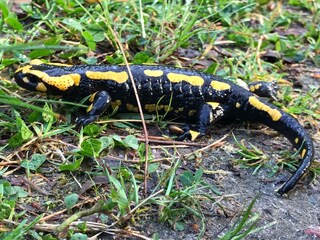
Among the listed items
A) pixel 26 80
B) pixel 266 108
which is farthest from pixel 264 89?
pixel 26 80

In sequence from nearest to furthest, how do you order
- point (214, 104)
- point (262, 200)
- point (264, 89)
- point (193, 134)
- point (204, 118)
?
point (262, 200), point (193, 134), point (204, 118), point (214, 104), point (264, 89)

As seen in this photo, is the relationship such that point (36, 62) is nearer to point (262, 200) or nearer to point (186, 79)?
point (186, 79)

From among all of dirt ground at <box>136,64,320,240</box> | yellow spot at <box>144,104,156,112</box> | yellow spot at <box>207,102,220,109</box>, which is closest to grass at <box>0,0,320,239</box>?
dirt ground at <box>136,64,320,240</box>

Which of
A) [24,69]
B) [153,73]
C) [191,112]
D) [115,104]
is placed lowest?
[191,112]

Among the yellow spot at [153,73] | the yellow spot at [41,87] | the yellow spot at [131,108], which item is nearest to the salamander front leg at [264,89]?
the yellow spot at [153,73]

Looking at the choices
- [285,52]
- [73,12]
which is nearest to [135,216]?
[73,12]
